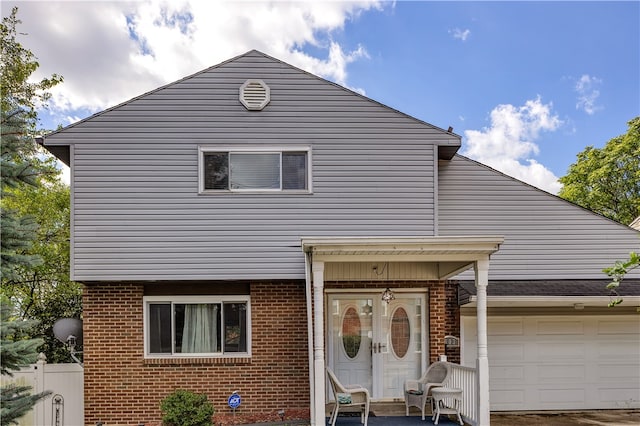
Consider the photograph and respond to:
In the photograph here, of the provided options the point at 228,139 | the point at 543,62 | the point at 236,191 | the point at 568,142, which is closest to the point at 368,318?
the point at 236,191

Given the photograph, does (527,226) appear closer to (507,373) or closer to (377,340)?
(507,373)

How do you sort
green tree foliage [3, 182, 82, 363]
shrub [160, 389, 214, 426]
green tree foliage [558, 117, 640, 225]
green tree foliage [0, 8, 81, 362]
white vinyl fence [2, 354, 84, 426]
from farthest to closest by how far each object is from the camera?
green tree foliage [558, 117, 640, 225] < green tree foliage [3, 182, 82, 363] < green tree foliage [0, 8, 81, 362] < white vinyl fence [2, 354, 84, 426] < shrub [160, 389, 214, 426]

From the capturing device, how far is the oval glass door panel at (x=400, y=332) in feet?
32.6

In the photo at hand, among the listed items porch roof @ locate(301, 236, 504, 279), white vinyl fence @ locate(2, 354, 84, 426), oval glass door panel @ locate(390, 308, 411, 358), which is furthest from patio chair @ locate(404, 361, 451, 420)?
white vinyl fence @ locate(2, 354, 84, 426)

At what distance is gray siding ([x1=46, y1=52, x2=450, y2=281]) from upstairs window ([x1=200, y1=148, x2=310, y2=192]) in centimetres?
19

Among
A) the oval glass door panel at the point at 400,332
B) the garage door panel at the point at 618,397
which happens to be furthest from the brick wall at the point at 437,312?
the garage door panel at the point at 618,397

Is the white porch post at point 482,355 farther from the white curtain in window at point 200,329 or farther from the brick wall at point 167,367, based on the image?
the white curtain in window at point 200,329

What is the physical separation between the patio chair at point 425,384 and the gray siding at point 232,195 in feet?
7.70

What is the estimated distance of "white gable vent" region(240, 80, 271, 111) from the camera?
31.0 ft

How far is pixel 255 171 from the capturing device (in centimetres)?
945

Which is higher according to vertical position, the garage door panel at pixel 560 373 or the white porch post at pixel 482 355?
the white porch post at pixel 482 355

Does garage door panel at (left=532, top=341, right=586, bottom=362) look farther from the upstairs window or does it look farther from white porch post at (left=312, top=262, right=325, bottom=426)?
the upstairs window

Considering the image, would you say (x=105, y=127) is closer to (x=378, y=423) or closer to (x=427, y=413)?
(x=378, y=423)

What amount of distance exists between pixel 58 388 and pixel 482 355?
24.4ft
